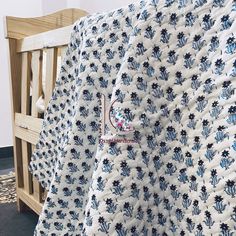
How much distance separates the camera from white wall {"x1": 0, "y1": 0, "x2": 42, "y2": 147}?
2.37 meters

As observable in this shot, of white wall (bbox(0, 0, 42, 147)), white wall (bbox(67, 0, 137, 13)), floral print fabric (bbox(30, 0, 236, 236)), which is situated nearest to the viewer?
floral print fabric (bbox(30, 0, 236, 236))

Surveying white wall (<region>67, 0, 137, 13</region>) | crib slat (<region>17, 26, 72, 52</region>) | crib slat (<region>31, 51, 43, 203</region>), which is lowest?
crib slat (<region>31, 51, 43, 203</region>)

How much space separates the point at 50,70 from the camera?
3.34ft

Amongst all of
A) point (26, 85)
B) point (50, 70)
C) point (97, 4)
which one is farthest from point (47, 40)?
point (97, 4)

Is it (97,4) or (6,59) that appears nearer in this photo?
(97,4)

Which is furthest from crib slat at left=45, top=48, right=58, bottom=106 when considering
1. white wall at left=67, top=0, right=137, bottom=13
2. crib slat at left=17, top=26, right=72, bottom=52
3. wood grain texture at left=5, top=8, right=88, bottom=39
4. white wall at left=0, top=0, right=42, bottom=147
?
white wall at left=0, top=0, right=42, bottom=147

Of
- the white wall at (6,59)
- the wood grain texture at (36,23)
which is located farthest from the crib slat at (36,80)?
the white wall at (6,59)

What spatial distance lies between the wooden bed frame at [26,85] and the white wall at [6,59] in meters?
1.11

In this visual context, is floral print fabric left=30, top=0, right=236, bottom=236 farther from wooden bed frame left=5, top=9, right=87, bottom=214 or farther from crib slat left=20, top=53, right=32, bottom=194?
crib slat left=20, top=53, right=32, bottom=194

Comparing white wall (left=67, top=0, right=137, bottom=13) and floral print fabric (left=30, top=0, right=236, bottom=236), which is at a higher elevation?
white wall (left=67, top=0, right=137, bottom=13)

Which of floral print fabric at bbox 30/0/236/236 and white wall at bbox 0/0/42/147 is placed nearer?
floral print fabric at bbox 30/0/236/236

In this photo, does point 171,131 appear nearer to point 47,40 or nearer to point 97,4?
point 47,40

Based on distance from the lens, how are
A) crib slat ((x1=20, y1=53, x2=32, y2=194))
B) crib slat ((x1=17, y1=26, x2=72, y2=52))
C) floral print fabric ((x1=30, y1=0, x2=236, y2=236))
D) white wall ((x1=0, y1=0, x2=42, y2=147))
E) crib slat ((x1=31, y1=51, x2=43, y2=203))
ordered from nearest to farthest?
floral print fabric ((x1=30, y1=0, x2=236, y2=236)) → crib slat ((x1=17, y1=26, x2=72, y2=52)) → crib slat ((x1=31, y1=51, x2=43, y2=203)) → crib slat ((x1=20, y1=53, x2=32, y2=194)) → white wall ((x1=0, y1=0, x2=42, y2=147))

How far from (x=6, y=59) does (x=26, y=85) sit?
4.05ft
